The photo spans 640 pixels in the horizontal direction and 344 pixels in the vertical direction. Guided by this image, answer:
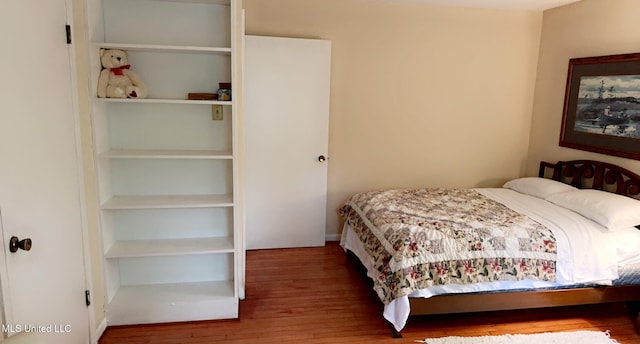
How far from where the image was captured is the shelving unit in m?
2.58

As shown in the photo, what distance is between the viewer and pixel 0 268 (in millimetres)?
1515

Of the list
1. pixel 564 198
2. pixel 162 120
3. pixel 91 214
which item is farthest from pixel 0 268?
pixel 564 198

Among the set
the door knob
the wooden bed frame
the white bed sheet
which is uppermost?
the door knob

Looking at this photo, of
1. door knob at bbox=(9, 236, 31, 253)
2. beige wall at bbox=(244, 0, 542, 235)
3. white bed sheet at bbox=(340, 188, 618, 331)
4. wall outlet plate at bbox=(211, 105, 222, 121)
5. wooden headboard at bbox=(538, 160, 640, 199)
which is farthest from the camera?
beige wall at bbox=(244, 0, 542, 235)

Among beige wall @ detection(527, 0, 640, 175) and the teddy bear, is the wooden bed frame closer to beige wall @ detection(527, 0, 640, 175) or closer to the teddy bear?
beige wall @ detection(527, 0, 640, 175)

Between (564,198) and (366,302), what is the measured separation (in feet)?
5.85

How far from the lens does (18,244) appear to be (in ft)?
5.26

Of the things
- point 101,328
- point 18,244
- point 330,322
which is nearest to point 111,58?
point 18,244

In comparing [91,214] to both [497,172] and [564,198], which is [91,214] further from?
[497,172]

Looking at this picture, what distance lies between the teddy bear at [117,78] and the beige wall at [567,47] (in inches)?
149

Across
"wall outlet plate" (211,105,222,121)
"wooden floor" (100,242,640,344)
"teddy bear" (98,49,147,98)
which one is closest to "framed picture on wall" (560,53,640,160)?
"wooden floor" (100,242,640,344)

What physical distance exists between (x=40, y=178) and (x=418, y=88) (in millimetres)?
3434

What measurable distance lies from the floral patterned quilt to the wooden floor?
1.05 ft

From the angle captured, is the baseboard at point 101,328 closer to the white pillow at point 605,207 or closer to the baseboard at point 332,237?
the baseboard at point 332,237
